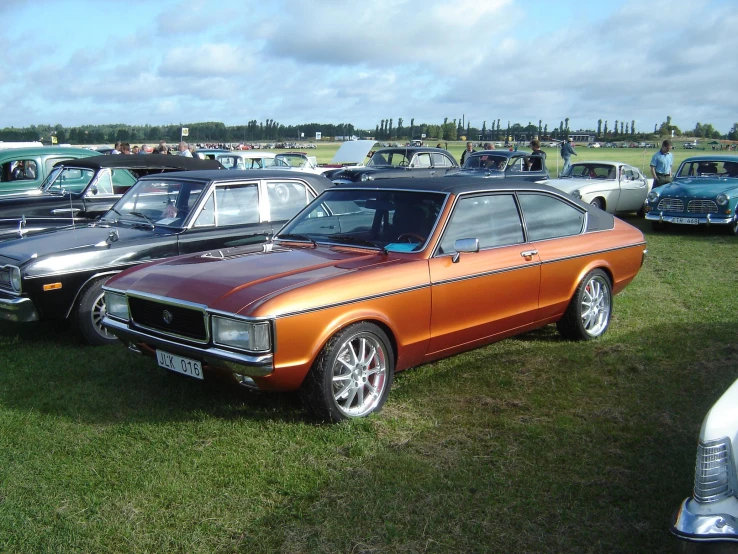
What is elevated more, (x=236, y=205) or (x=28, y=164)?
(x=28, y=164)

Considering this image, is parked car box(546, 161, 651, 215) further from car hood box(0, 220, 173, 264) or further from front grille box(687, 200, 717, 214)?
car hood box(0, 220, 173, 264)

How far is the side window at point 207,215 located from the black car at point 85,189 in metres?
2.49

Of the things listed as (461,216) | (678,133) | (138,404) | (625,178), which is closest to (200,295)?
(138,404)

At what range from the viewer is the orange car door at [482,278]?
4910 millimetres

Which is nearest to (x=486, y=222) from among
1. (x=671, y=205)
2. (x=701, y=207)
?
(x=701, y=207)

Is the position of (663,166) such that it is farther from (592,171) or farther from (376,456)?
(376,456)

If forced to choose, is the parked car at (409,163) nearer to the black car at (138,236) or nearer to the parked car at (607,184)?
the parked car at (607,184)

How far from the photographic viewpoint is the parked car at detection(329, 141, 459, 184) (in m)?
17.2

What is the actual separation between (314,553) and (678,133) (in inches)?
4879

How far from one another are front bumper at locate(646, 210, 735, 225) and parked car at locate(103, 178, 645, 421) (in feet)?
25.5

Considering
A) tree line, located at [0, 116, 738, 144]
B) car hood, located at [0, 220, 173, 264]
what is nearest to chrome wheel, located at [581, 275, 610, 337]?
car hood, located at [0, 220, 173, 264]

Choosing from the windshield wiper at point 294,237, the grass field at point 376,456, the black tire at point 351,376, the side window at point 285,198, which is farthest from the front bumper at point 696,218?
the black tire at point 351,376

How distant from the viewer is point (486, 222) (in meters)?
5.42

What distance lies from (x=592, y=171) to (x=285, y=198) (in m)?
10.3
